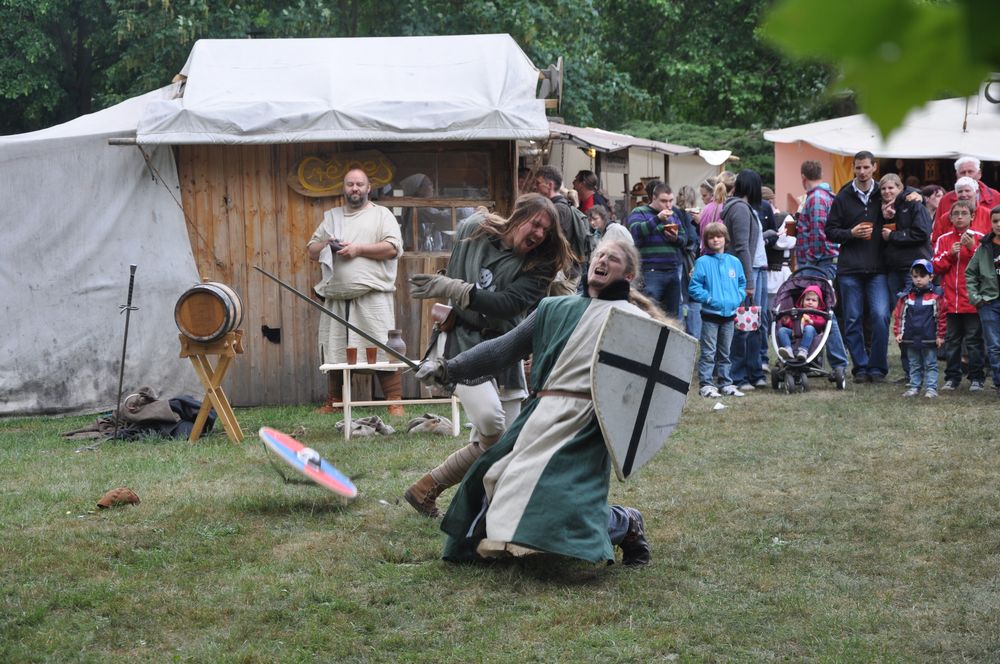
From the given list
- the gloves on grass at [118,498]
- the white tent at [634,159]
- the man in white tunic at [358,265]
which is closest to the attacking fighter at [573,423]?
the gloves on grass at [118,498]

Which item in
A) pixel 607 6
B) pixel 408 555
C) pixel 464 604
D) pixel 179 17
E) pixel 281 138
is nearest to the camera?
pixel 464 604

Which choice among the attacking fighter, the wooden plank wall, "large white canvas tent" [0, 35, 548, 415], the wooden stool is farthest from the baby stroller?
the attacking fighter

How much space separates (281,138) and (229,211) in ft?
3.21

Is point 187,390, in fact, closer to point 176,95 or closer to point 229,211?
point 229,211

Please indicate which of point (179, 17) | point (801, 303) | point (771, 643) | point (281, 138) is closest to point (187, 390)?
point (281, 138)

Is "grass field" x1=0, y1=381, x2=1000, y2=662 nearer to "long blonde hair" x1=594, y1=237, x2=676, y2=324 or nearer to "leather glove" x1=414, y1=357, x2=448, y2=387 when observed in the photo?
"leather glove" x1=414, y1=357, x2=448, y2=387

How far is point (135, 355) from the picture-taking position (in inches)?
400

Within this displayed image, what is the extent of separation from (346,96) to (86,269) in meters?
2.64

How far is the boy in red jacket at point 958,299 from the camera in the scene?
31.9 feet

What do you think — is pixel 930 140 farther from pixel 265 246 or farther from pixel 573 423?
pixel 573 423

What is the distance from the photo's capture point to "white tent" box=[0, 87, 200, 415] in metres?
10.1

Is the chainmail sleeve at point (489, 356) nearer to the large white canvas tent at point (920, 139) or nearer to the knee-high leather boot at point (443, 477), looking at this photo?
the knee-high leather boot at point (443, 477)

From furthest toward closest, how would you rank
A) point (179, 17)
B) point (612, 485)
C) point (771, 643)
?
point (179, 17), point (612, 485), point (771, 643)

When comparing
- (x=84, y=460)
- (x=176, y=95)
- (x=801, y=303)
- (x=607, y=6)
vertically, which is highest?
(x=607, y=6)
